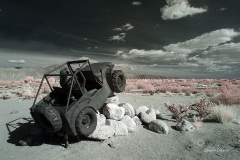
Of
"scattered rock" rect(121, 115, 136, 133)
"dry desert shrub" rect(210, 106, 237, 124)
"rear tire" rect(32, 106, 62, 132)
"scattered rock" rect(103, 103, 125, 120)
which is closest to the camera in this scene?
"rear tire" rect(32, 106, 62, 132)

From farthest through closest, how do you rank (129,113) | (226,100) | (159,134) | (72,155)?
(226,100) → (129,113) → (159,134) → (72,155)

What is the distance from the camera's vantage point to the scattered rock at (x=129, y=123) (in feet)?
30.2

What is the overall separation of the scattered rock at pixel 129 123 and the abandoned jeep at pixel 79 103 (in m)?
1.28

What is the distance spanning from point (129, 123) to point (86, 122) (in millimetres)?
2199

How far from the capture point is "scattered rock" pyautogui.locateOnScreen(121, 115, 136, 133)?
9.20 m

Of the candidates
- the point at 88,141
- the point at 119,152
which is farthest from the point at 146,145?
the point at 88,141

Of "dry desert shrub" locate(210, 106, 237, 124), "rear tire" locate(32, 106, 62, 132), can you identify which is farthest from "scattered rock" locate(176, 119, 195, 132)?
"rear tire" locate(32, 106, 62, 132)

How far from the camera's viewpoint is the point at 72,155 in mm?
7281

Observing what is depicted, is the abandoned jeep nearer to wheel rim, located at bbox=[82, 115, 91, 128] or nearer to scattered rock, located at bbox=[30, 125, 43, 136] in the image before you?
wheel rim, located at bbox=[82, 115, 91, 128]

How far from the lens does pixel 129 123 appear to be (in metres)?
9.40

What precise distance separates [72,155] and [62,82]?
3174mm

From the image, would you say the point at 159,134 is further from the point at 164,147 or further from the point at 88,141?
the point at 88,141

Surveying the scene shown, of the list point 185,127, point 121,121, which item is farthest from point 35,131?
point 185,127

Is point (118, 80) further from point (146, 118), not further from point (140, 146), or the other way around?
point (140, 146)
